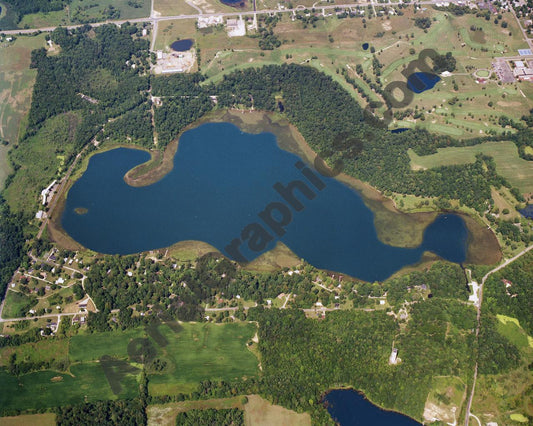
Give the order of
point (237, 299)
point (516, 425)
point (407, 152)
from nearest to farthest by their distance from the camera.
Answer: point (516, 425) < point (237, 299) < point (407, 152)

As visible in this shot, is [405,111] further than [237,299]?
Yes

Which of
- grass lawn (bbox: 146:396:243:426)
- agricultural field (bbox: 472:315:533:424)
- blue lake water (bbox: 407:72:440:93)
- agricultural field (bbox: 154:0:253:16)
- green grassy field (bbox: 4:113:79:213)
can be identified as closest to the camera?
agricultural field (bbox: 472:315:533:424)

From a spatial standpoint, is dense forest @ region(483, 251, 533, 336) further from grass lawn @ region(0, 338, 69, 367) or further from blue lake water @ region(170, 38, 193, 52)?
blue lake water @ region(170, 38, 193, 52)

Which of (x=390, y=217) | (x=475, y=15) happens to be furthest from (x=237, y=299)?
(x=475, y=15)

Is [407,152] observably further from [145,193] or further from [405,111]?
[145,193]

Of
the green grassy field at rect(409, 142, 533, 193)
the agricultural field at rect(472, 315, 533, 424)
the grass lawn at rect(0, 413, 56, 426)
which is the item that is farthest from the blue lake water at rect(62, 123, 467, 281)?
the grass lawn at rect(0, 413, 56, 426)

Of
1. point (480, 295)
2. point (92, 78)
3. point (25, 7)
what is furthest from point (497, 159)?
point (25, 7)

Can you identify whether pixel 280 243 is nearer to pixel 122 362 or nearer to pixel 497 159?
pixel 122 362
